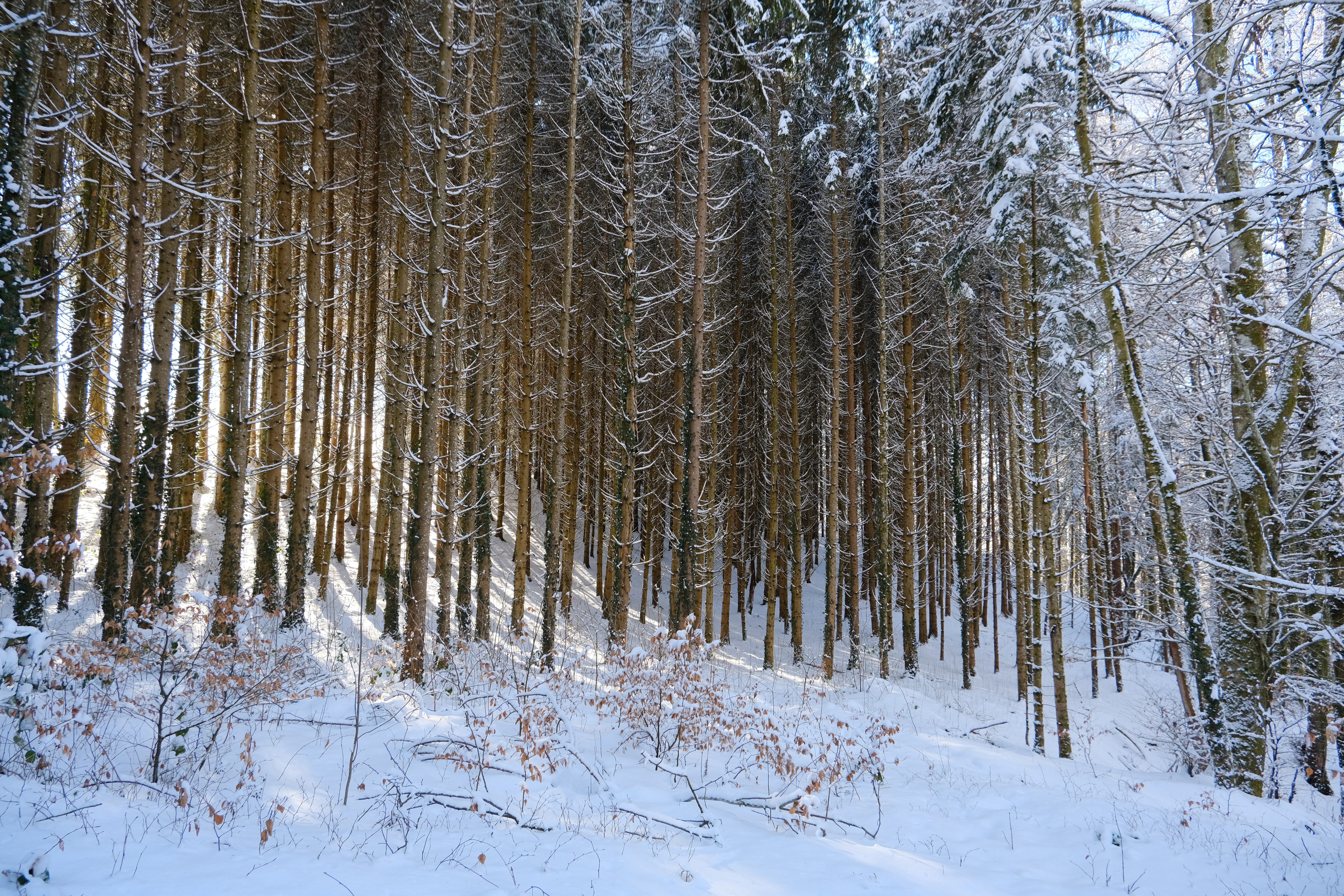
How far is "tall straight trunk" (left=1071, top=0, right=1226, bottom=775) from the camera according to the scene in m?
7.73

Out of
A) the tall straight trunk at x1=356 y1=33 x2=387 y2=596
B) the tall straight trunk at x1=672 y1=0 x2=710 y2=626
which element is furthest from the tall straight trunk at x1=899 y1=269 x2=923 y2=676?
the tall straight trunk at x1=356 y1=33 x2=387 y2=596

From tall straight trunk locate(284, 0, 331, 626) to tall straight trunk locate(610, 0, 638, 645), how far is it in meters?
4.85

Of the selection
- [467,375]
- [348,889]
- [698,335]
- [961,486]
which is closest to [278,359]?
[467,375]

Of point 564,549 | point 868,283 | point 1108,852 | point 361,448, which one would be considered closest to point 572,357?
point 564,549

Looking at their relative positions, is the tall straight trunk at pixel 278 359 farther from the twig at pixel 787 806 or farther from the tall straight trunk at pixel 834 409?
the tall straight trunk at pixel 834 409

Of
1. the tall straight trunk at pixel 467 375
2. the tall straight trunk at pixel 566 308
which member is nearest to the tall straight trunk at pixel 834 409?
the tall straight trunk at pixel 566 308

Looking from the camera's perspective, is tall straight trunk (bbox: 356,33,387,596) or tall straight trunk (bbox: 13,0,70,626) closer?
tall straight trunk (bbox: 13,0,70,626)

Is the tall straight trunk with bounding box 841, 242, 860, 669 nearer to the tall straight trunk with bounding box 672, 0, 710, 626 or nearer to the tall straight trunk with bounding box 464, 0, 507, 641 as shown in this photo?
the tall straight trunk with bounding box 672, 0, 710, 626

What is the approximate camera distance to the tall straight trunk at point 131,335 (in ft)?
Answer: 26.0

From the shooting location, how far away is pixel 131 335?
8.19 m

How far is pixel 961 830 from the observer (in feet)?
18.6

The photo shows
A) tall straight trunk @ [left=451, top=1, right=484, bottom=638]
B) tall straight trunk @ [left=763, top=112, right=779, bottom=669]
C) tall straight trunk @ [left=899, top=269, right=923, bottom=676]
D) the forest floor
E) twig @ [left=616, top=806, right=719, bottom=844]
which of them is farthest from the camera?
tall straight trunk @ [left=899, top=269, right=923, bottom=676]

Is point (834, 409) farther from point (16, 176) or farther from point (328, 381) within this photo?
point (16, 176)

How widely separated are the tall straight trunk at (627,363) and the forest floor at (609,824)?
2.41 m
